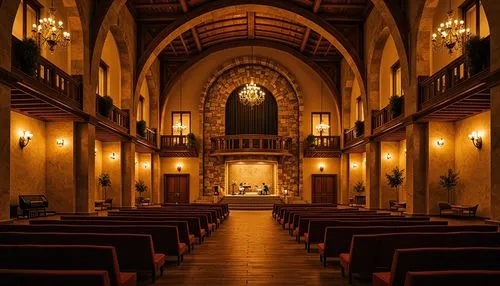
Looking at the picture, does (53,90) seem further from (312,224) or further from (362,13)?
(362,13)

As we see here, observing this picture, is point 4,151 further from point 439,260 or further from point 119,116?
point 119,116

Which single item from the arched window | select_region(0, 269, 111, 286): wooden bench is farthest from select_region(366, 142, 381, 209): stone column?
select_region(0, 269, 111, 286): wooden bench

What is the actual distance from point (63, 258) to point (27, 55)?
30.8 feet

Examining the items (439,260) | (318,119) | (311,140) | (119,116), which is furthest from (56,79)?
(318,119)

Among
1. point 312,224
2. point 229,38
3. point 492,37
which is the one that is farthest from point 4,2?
point 229,38

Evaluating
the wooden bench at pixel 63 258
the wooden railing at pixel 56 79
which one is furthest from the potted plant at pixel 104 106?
the wooden bench at pixel 63 258

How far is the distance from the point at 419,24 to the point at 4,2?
12832 millimetres

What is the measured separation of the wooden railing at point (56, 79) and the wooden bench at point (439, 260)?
11.0 meters

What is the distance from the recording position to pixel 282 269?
760 cm

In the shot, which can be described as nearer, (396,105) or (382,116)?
(396,105)

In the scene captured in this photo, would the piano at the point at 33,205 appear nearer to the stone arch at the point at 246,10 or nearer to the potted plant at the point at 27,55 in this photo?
the potted plant at the point at 27,55

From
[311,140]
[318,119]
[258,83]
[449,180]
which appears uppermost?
[258,83]

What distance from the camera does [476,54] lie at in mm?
12367

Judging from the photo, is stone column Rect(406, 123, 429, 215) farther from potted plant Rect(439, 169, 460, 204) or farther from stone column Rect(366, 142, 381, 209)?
stone column Rect(366, 142, 381, 209)
